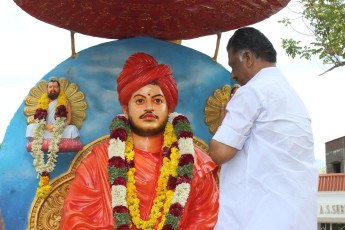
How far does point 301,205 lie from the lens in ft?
7.48

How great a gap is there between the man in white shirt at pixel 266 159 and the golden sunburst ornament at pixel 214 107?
2.08 meters

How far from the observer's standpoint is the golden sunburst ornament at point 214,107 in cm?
450

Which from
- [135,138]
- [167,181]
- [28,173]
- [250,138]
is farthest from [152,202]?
[250,138]

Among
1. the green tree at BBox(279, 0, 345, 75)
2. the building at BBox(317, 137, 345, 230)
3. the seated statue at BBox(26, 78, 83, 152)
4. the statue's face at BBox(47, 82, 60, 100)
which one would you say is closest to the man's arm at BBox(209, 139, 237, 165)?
the seated statue at BBox(26, 78, 83, 152)

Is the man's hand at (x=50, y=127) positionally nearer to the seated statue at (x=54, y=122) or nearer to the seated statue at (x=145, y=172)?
the seated statue at (x=54, y=122)

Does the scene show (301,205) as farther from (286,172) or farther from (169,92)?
(169,92)

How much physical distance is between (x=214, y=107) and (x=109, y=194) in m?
1.48

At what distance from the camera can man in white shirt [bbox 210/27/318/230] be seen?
226cm

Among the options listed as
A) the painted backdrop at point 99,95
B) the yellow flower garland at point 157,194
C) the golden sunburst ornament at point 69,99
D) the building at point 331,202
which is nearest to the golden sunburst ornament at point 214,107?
the painted backdrop at point 99,95

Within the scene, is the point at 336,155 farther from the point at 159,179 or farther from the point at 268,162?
the point at 268,162

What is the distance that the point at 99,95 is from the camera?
4395 millimetres

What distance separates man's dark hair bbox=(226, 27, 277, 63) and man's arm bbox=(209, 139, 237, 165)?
1.87ft

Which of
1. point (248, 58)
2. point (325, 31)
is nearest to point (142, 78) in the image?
point (248, 58)

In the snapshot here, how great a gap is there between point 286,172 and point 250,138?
0.82 ft
